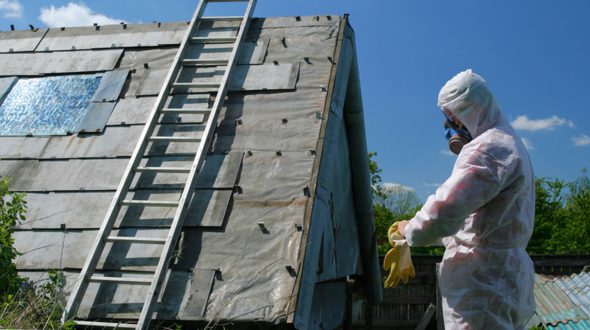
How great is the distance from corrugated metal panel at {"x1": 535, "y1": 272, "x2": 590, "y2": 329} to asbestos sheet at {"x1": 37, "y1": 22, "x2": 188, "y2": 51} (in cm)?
507

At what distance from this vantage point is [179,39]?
17.1 ft

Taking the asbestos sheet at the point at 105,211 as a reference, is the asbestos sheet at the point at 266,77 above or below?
above

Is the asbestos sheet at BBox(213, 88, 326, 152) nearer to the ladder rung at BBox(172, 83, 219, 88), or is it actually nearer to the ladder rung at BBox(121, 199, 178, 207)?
the ladder rung at BBox(172, 83, 219, 88)

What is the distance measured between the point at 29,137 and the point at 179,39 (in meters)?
1.51

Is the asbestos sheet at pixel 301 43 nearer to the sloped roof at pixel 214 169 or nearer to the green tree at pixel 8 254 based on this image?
the sloped roof at pixel 214 169

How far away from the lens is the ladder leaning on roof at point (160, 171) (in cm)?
322

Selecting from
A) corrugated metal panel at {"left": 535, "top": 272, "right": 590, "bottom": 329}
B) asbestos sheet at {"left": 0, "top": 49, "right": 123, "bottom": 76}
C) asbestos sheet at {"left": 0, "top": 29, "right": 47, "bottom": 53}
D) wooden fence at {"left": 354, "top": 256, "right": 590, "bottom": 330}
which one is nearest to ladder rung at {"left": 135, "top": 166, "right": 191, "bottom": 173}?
asbestos sheet at {"left": 0, "top": 49, "right": 123, "bottom": 76}

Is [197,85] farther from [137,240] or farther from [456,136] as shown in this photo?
[456,136]

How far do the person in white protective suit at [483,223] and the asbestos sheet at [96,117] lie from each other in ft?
9.08

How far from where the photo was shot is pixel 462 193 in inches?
93.7

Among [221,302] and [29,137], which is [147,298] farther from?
[29,137]

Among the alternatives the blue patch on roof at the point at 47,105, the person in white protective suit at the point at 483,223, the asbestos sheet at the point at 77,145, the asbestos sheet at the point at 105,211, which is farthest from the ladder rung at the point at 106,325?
the blue patch on roof at the point at 47,105

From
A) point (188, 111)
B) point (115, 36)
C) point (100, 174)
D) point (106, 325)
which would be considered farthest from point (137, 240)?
point (115, 36)

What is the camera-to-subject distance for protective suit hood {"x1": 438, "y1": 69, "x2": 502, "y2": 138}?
8.59ft
